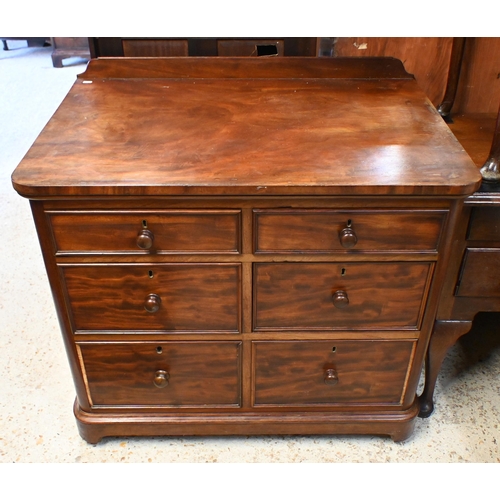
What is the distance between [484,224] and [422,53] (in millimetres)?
654

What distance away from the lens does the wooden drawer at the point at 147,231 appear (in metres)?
1.16

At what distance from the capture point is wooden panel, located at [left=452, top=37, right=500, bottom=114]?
157cm

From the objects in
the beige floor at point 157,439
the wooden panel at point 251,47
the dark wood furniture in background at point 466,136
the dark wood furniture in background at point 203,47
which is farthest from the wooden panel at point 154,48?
the beige floor at point 157,439

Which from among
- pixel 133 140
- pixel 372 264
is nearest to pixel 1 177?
pixel 133 140

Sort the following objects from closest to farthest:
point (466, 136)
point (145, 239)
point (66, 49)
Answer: point (145, 239), point (466, 136), point (66, 49)

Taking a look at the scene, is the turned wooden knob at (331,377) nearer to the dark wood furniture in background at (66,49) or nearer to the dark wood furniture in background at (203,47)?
the dark wood furniture in background at (203,47)

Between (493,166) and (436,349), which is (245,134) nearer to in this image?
(493,166)

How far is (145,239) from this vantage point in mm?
1169

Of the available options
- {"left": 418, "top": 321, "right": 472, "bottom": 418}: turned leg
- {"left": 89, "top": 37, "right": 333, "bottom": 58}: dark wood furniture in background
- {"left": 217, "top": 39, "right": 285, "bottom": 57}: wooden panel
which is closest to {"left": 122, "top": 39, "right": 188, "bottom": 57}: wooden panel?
{"left": 89, "top": 37, "right": 333, "bottom": 58}: dark wood furniture in background

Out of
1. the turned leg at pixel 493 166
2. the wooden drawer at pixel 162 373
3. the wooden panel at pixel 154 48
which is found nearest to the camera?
the turned leg at pixel 493 166

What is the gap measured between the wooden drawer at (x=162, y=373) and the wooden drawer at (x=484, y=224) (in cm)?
60

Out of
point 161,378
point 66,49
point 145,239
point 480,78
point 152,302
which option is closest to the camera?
point 145,239

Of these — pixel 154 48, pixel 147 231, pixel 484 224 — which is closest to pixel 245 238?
pixel 147 231

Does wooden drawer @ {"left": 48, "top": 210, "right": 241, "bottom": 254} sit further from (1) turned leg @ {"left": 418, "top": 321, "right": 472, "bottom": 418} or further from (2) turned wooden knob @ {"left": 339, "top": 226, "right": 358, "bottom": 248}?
(1) turned leg @ {"left": 418, "top": 321, "right": 472, "bottom": 418}
